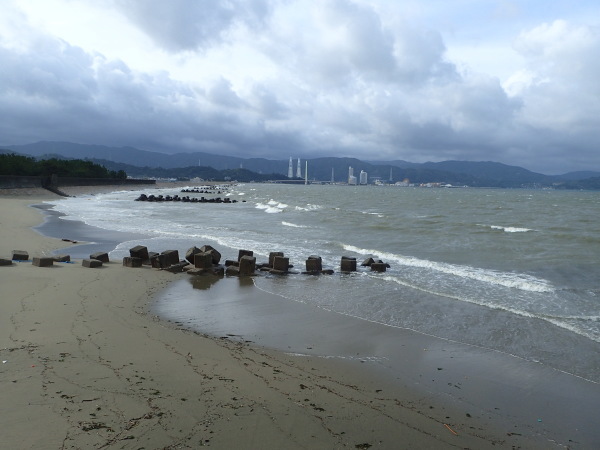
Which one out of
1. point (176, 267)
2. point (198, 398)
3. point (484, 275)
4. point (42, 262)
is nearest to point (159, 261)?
point (176, 267)

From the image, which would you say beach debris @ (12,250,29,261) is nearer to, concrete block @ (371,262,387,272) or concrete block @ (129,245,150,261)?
concrete block @ (129,245,150,261)

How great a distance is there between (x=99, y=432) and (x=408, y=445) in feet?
9.81

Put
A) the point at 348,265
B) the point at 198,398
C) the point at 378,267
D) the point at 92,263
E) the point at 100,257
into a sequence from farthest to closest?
the point at 378,267 < the point at 348,265 < the point at 100,257 < the point at 92,263 < the point at 198,398

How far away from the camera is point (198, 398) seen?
5.36 m

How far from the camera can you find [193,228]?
28297 millimetres

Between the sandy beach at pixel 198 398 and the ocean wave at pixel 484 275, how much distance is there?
656 cm

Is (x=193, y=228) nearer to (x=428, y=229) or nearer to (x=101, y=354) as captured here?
(x=428, y=229)

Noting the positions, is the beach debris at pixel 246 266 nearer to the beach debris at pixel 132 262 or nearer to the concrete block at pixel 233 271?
the concrete block at pixel 233 271

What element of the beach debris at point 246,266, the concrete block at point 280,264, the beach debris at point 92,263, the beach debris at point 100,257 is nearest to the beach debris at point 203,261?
the beach debris at point 246,266

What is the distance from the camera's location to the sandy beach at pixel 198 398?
455cm

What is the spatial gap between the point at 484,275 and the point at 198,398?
11.9 m

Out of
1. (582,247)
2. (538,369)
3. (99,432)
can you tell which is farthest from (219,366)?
(582,247)

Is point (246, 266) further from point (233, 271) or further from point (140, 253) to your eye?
point (140, 253)

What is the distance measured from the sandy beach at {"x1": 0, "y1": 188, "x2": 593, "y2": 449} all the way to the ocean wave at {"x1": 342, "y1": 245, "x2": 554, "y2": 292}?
656cm
